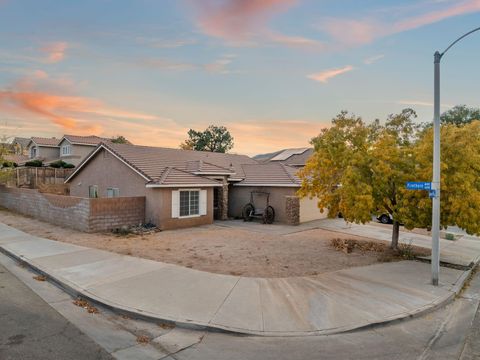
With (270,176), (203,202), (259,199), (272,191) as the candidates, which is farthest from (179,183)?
(270,176)

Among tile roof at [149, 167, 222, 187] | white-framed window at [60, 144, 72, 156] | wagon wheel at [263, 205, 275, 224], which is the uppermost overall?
white-framed window at [60, 144, 72, 156]

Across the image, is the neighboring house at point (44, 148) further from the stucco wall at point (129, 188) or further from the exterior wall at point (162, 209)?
the exterior wall at point (162, 209)

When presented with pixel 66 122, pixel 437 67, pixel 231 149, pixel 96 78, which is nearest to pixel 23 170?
pixel 66 122

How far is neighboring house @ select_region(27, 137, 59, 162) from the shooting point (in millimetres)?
45781

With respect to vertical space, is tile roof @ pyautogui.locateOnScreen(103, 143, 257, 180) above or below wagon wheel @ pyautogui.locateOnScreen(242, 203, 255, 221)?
above

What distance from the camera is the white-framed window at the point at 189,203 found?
1795 cm

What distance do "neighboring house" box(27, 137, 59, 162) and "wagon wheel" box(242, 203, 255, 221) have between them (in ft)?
121

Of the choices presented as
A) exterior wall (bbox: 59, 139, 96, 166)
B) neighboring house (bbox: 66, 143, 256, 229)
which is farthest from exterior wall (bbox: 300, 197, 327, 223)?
exterior wall (bbox: 59, 139, 96, 166)

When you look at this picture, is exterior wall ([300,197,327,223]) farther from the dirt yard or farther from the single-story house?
the dirt yard

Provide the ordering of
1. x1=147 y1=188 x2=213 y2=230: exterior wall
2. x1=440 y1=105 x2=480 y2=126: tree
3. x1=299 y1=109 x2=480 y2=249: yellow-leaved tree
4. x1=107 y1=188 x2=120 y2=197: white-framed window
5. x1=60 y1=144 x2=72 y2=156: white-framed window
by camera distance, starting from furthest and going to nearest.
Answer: x1=440 y1=105 x2=480 y2=126: tree < x1=60 y1=144 x2=72 y2=156: white-framed window < x1=107 y1=188 x2=120 y2=197: white-framed window < x1=147 y1=188 x2=213 y2=230: exterior wall < x1=299 y1=109 x2=480 y2=249: yellow-leaved tree

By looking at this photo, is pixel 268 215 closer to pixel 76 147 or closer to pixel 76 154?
pixel 76 154

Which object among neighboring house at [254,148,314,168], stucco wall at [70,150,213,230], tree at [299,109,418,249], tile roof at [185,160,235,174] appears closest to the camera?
tree at [299,109,418,249]

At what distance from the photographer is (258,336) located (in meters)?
5.80

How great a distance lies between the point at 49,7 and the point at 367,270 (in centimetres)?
1662
